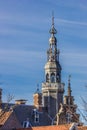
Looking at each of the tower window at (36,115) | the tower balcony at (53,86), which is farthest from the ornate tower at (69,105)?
the tower window at (36,115)

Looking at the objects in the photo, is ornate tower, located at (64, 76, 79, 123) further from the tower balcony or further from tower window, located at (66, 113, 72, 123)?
the tower balcony

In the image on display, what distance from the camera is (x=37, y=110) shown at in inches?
3553

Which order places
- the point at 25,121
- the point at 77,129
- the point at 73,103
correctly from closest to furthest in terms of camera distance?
1. the point at 77,129
2. the point at 25,121
3. the point at 73,103

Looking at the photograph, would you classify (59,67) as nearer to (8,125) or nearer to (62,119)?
(62,119)

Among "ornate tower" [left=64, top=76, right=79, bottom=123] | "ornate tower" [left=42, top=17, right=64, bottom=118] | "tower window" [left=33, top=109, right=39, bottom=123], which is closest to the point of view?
"tower window" [left=33, top=109, right=39, bottom=123]

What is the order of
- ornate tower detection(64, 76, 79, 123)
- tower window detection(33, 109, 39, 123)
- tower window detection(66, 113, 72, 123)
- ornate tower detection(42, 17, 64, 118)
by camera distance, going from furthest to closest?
ornate tower detection(42, 17, 64, 118)
ornate tower detection(64, 76, 79, 123)
tower window detection(66, 113, 72, 123)
tower window detection(33, 109, 39, 123)

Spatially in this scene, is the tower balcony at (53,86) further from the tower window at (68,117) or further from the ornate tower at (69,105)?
the tower window at (68,117)

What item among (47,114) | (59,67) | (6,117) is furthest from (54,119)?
(6,117)

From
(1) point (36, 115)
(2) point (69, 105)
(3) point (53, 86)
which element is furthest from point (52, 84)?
(1) point (36, 115)

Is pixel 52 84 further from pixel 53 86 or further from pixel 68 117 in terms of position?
pixel 68 117

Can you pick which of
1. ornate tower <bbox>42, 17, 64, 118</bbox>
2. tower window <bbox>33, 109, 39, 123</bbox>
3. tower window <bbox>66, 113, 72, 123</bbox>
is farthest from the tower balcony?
tower window <bbox>33, 109, 39, 123</bbox>

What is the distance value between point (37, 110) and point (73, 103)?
809 cm

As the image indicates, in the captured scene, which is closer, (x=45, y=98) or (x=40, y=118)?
(x=40, y=118)

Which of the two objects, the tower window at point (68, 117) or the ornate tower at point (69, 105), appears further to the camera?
the ornate tower at point (69, 105)
